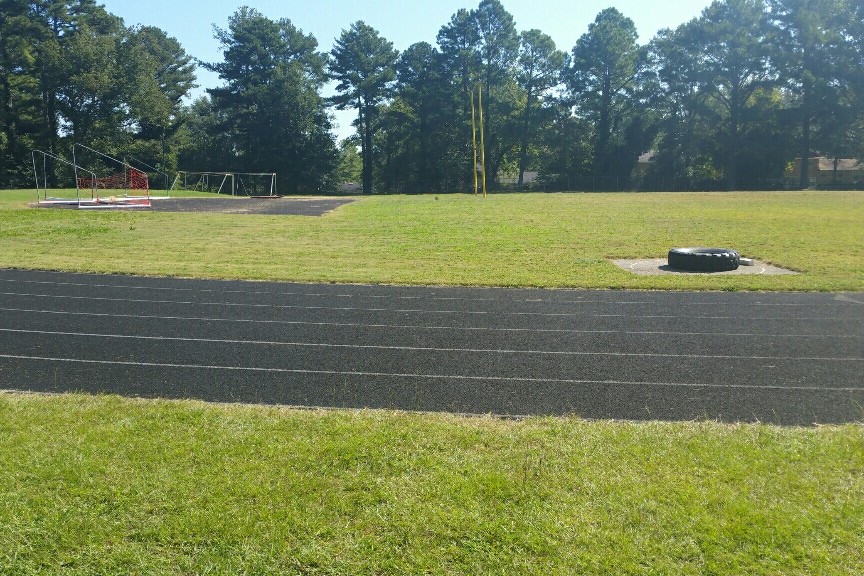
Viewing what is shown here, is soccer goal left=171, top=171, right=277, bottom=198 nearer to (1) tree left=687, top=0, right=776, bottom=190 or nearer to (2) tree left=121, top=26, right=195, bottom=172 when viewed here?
(2) tree left=121, top=26, right=195, bottom=172

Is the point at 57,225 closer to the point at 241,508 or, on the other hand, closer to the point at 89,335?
the point at 89,335

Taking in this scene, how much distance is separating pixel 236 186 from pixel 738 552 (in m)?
60.7

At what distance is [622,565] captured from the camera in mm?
3732

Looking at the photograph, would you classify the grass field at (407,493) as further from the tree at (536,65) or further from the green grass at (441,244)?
the tree at (536,65)

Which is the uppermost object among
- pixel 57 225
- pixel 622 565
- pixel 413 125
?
pixel 413 125

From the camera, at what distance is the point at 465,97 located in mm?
69500

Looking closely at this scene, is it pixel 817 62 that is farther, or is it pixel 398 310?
pixel 817 62

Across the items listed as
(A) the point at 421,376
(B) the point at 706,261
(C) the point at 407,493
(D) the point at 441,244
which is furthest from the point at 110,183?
(C) the point at 407,493

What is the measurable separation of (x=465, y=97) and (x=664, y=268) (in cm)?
5738

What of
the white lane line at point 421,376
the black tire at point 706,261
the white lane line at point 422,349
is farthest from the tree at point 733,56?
the white lane line at point 421,376

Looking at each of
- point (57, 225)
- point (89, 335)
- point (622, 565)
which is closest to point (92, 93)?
point (57, 225)

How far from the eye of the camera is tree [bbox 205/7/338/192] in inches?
2574

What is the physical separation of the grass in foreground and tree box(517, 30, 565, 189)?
2627 inches

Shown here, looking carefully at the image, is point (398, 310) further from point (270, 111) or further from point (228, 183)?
point (270, 111)
